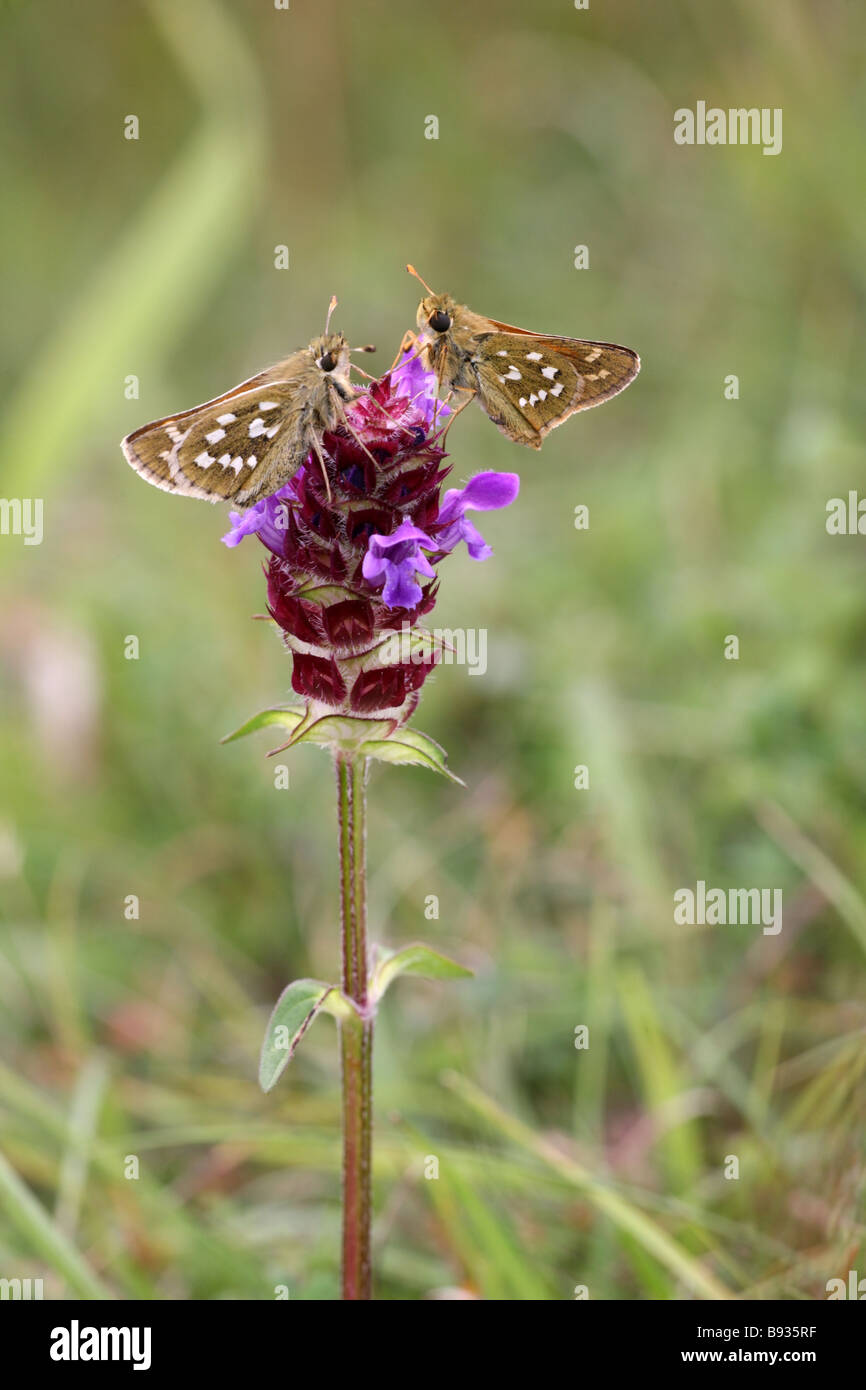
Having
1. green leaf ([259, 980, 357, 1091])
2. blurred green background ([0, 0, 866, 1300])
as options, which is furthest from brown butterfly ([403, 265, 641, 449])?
blurred green background ([0, 0, 866, 1300])

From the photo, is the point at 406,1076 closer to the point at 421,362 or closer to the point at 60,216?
the point at 421,362

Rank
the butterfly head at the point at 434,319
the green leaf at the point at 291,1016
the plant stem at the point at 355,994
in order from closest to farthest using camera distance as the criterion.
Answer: the green leaf at the point at 291,1016 → the plant stem at the point at 355,994 → the butterfly head at the point at 434,319

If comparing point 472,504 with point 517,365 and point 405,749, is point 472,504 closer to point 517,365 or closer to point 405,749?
point 517,365

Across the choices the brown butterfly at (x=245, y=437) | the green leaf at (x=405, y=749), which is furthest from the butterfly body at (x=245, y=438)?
the green leaf at (x=405, y=749)

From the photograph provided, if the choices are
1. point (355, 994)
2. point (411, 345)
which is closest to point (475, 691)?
point (411, 345)

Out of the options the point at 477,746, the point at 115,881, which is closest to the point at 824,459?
the point at 477,746

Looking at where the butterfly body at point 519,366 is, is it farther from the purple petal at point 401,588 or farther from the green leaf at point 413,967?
the green leaf at point 413,967
